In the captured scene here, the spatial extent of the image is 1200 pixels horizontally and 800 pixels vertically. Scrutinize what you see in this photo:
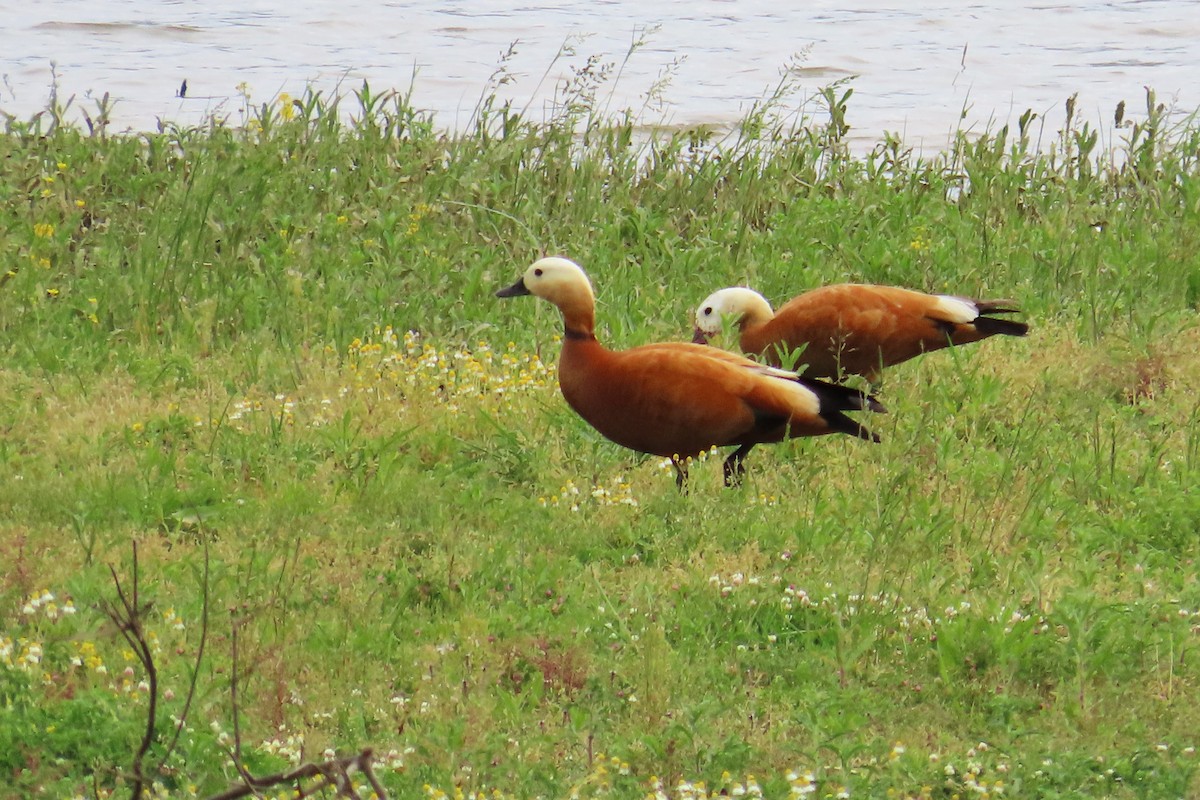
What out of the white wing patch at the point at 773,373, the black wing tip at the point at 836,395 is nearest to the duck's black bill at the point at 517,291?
the white wing patch at the point at 773,373

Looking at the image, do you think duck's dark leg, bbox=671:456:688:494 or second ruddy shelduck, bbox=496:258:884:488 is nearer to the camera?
second ruddy shelduck, bbox=496:258:884:488

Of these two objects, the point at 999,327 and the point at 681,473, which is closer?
the point at 681,473

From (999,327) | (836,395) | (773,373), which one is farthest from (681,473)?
(999,327)

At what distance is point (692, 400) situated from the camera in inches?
236

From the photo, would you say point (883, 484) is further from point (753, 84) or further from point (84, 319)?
point (753, 84)

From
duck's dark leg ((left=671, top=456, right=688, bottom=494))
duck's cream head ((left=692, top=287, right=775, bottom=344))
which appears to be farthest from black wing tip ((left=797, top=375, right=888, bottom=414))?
duck's cream head ((left=692, top=287, right=775, bottom=344))

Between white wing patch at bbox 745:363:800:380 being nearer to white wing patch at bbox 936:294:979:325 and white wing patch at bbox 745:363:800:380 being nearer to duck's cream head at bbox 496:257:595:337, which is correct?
duck's cream head at bbox 496:257:595:337

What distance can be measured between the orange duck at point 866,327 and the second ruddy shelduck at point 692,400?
2.32 feet

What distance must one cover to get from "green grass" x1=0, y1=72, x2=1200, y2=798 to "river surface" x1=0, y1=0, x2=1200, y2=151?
2688mm

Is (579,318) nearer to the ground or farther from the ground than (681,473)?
farther from the ground

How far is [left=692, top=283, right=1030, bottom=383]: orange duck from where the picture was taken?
6.90m

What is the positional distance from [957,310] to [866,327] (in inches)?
15.2

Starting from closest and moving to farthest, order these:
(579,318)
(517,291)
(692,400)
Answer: (692,400), (579,318), (517,291)

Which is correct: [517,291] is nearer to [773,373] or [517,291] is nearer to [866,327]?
[773,373]
